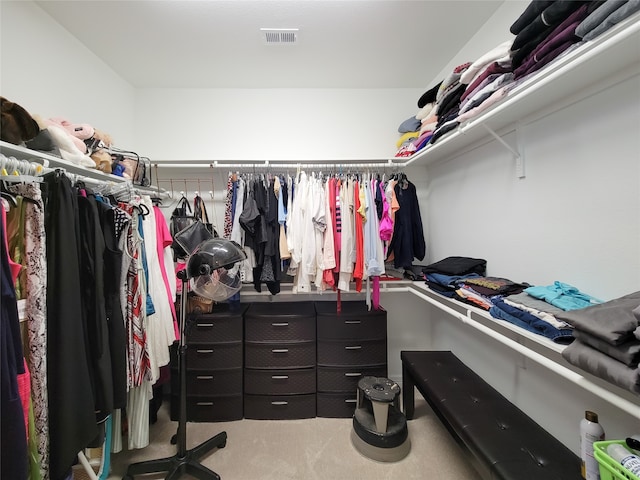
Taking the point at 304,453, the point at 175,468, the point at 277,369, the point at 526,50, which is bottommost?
the point at 304,453

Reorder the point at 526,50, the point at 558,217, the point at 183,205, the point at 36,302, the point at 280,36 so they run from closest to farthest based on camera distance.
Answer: the point at 36,302
the point at 526,50
the point at 558,217
the point at 280,36
the point at 183,205

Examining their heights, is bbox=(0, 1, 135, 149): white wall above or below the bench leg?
above

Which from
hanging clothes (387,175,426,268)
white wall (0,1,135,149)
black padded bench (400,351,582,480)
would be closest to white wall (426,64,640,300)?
hanging clothes (387,175,426,268)

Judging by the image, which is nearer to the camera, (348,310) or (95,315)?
(95,315)

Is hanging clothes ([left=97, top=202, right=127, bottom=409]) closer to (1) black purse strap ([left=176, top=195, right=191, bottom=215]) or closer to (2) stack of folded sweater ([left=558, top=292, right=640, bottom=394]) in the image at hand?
Result: (1) black purse strap ([left=176, top=195, right=191, bottom=215])

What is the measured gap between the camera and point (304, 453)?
1.61 meters

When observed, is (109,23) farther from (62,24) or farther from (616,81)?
(616,81)

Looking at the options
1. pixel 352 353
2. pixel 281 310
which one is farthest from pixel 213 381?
pixel 352 353

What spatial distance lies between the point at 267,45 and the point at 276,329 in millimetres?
2123

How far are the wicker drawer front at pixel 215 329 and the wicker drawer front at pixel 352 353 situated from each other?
2.23 ft

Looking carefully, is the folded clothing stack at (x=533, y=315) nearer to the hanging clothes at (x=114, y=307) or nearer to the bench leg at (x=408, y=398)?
the bench leg at (x=408, y=398)

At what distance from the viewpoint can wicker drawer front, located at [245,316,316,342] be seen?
1931mm

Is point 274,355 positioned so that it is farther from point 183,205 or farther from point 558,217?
point 558,217

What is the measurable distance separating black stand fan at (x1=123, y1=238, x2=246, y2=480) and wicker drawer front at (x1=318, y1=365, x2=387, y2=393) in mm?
866
